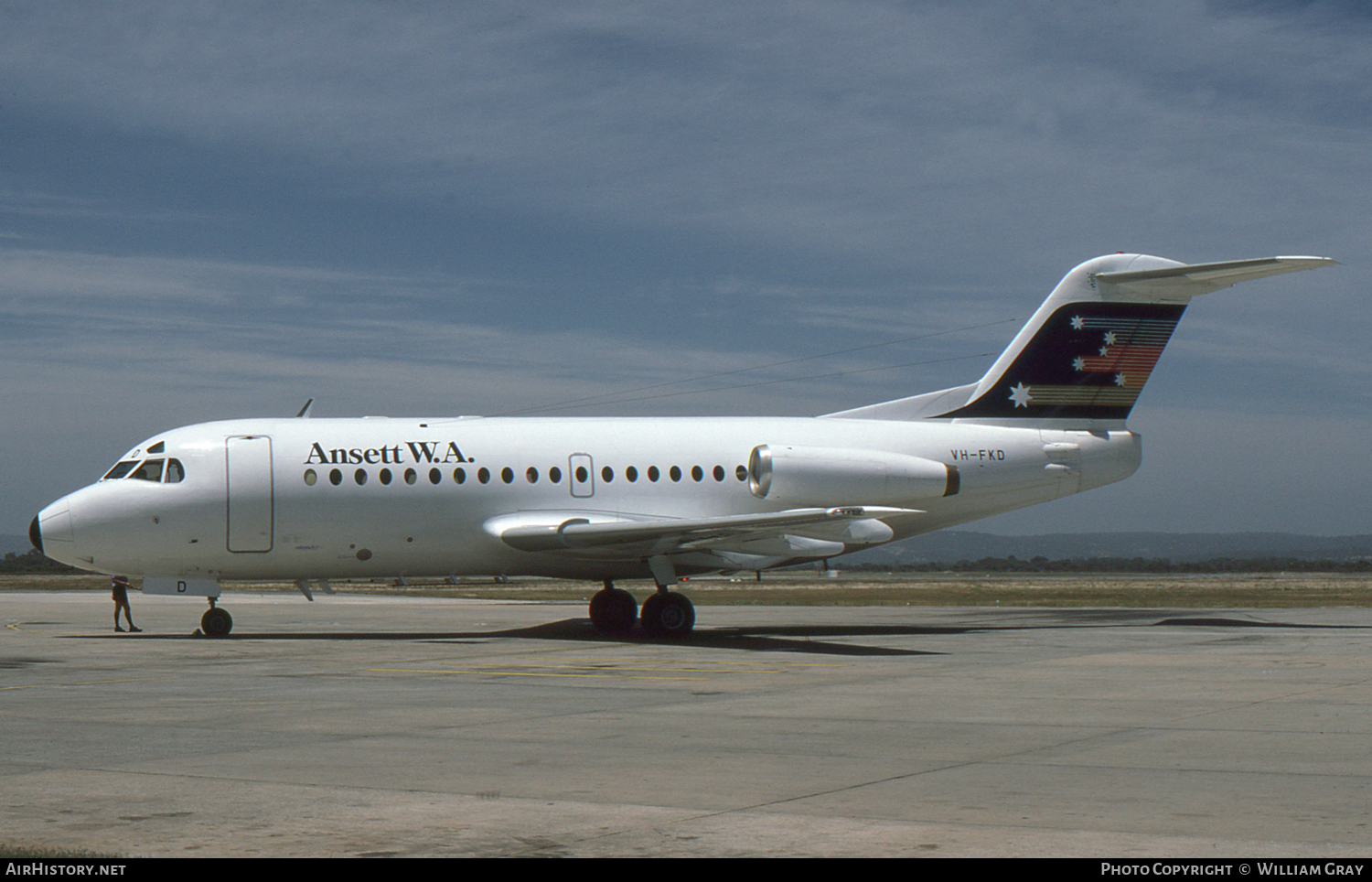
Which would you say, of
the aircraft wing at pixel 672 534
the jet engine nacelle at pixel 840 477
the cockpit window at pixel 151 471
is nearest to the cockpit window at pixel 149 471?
the cockpit window at pixel 151 471

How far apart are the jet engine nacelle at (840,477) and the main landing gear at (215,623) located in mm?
10706

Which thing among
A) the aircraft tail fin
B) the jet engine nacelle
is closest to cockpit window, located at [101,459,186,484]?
the jet engine nacelle

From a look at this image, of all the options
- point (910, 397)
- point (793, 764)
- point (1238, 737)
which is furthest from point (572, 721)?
point (910, 397)

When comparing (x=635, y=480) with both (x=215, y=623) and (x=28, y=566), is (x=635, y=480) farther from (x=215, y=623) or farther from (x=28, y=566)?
(x=28, y=566)

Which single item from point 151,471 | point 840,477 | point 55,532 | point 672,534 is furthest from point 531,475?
point 55,532

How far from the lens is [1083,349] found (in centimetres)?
2850

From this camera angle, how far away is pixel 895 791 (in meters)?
8.84

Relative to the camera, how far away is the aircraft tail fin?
Answer: 28.4 metres

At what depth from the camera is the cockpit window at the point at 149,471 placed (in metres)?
24.4

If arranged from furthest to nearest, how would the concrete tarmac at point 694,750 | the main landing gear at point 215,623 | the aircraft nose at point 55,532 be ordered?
the main landing gear at point 215,623 → the aircraft nose at point 55,532 → the concrete tarmac at point 694,750

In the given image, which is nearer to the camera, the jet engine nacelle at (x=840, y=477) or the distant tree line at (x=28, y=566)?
the jet engine nacelle at (x=840, y=477)

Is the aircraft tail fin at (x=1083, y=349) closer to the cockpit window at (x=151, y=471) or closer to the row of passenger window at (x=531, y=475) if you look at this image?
the row of passenger window at (x=531, y=475)

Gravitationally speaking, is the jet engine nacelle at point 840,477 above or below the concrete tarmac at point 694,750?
above

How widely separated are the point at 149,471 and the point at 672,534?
9.92 meters
